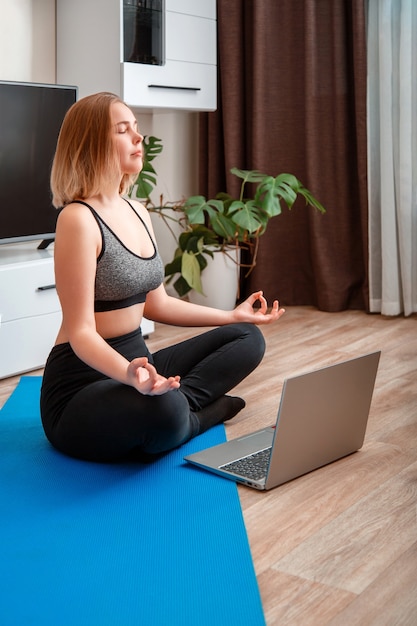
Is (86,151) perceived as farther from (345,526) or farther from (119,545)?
(345,526)

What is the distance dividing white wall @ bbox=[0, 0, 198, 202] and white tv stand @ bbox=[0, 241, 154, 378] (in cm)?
97

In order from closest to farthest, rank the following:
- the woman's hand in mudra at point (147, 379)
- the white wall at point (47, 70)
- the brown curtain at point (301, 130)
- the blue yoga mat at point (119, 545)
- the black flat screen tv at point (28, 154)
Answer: the blue yoga mat at point (119, 545), the woman's hand in mudra at point (147, 379), the black flat screen tv at point (28, 154), the white wall at point (47, 70), the brown curtain at point (301, 130)

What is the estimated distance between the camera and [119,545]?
1.74 m

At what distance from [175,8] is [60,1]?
52 cm

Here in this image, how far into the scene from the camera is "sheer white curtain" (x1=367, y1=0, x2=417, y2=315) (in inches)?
160

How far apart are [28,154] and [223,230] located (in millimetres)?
1140

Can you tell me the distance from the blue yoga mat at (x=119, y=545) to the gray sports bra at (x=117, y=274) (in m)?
0.42

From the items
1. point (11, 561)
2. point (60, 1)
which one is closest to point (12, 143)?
point (60, 1)

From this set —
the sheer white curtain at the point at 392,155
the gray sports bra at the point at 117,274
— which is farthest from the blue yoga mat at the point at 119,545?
the sheer white curtain at the point at 392,155

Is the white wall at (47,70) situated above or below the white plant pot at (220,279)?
above

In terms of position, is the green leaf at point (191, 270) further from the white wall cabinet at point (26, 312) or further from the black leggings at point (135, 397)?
the black leggings at point (135, 397)

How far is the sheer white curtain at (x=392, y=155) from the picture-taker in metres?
4.07

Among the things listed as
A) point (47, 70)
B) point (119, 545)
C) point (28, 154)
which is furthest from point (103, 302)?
point (47, 70)

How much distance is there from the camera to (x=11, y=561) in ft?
5.51
